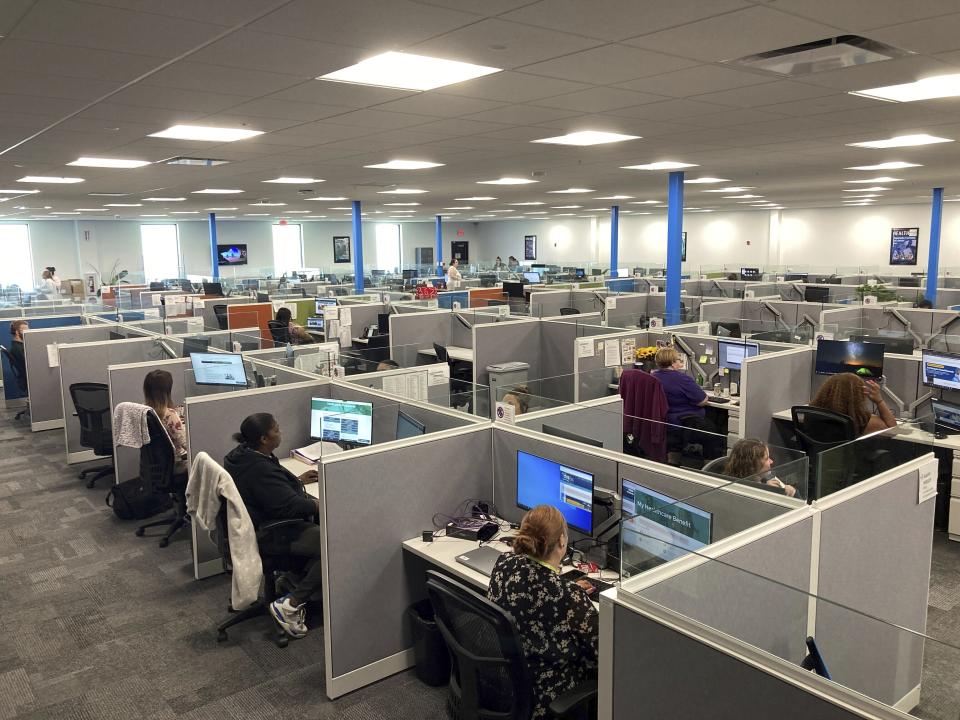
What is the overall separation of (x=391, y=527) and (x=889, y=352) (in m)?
4.46

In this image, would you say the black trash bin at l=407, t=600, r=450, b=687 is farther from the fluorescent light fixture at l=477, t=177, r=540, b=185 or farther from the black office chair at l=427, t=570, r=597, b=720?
the fluorescent light fixture at l=477, t=177, r=540, b=185

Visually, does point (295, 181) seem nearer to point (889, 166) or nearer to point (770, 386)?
point (770, 386)

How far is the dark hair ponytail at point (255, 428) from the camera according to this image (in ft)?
11.6

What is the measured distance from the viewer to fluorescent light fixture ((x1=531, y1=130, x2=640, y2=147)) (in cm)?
559

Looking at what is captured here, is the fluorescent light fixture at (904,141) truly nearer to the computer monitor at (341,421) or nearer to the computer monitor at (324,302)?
the computer monitor at (341,421)

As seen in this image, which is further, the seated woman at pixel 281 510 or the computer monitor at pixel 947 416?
the computer monitor at pixel 947 416

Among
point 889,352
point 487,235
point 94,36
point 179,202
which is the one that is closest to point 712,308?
point 889,352

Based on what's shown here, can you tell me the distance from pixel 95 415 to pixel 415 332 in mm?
3266

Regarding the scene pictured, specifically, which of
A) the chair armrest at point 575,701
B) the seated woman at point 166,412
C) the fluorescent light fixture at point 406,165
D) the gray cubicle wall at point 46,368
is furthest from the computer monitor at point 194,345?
the chair armrest at point 575,701

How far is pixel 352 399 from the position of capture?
14.0ft

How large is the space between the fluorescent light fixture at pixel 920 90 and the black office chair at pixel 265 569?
3861 mm

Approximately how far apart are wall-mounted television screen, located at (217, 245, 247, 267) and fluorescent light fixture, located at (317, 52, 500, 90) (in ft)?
61.1

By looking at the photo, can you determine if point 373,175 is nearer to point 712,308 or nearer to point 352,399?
point 712,308

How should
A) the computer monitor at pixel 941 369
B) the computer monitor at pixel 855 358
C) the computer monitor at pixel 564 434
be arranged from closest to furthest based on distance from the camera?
the computer monitor at pixel 564 434, the computer monitor at pixel 941 369, the computer monitor at pixel 855 358
